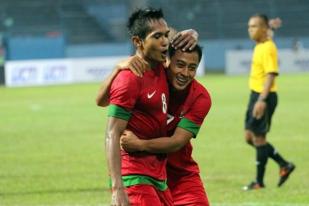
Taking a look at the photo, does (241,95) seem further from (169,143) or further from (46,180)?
(169,143)

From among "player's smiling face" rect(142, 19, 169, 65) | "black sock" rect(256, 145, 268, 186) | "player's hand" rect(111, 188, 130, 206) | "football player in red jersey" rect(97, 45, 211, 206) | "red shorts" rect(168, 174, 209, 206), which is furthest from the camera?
"black sock" rect(256, 145, 268, 186)

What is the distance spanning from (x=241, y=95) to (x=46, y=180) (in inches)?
739

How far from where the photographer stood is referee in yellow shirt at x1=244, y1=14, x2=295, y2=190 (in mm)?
11922

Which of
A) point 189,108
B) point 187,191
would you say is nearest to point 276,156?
point 187,191

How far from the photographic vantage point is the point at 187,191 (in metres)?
6.89

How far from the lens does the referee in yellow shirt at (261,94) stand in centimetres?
1192

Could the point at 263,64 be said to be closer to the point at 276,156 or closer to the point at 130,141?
the point at 276,156

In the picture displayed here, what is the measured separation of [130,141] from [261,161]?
20.9 ft

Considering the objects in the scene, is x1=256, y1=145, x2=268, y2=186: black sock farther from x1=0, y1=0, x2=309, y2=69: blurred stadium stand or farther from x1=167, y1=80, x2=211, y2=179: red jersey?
x1=0, y1=0, x2=309, y2=69: blurred stadium stand

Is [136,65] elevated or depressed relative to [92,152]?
elevated

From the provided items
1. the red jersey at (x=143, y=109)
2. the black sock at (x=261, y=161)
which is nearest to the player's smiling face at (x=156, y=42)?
the red jersey at (x=143, y=109)

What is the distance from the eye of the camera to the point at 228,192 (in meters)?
11.7

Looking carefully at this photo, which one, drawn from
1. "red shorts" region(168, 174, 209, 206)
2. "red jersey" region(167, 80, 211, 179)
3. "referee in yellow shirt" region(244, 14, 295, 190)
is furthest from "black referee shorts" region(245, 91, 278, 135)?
"red jersey" region(167, 80, 211, 179)

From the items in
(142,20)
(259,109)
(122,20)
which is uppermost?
(142,20)
